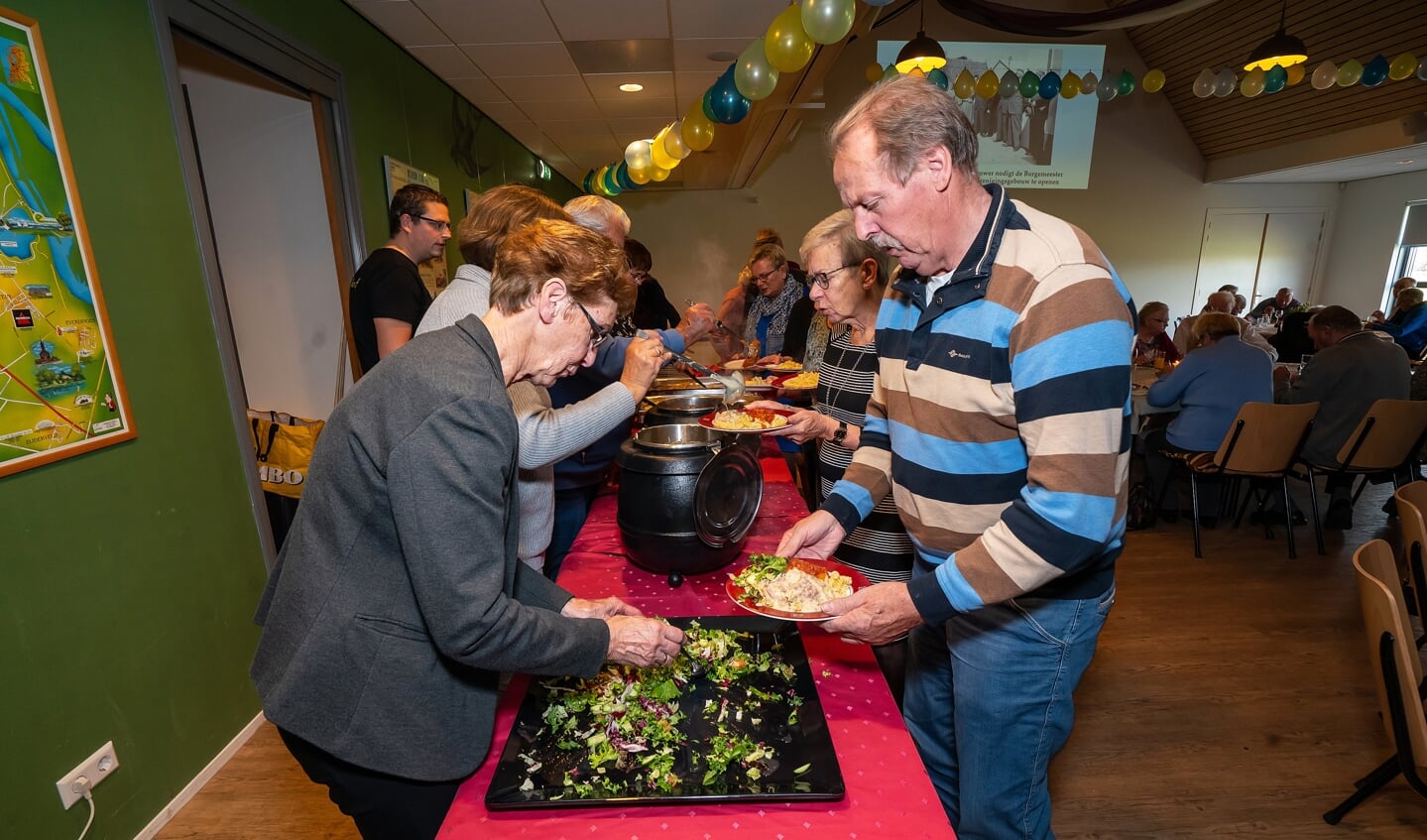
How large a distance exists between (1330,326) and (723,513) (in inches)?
197

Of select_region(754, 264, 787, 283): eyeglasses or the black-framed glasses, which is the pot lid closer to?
the black-framed glasses

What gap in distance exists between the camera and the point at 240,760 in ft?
7.37

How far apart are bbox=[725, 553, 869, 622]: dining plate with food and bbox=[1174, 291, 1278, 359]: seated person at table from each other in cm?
409

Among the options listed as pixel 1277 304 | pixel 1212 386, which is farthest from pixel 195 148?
pixel 1277 304

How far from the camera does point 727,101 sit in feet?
13.0

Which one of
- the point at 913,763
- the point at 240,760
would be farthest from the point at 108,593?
the point at 913,763

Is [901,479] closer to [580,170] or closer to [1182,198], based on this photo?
[580,170]

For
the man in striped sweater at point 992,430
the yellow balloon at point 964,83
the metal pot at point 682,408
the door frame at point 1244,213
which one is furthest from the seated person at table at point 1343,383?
the door frame at point 1244,213

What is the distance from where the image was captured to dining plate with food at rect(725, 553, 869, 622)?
1.17 m

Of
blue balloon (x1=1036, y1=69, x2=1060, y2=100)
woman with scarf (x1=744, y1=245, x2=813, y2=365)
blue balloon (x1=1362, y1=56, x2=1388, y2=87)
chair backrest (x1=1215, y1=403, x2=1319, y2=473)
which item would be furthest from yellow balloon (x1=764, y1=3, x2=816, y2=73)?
blue balloon (x1=1362, y1=56, x2=1388, y2=87)

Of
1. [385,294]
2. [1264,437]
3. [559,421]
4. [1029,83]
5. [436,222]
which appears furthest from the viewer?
[1029,83]

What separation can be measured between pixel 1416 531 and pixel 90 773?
3602 mm

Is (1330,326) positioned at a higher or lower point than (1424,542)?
higher

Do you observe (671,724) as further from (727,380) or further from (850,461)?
(727,380)
